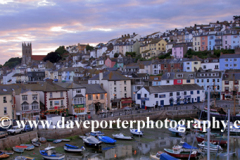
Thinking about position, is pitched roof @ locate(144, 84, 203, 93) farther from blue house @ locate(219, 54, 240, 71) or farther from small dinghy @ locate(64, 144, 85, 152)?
small dinghy @ locate(64, 144, 85, 152)

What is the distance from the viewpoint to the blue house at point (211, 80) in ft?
185

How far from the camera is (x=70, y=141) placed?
3128cm

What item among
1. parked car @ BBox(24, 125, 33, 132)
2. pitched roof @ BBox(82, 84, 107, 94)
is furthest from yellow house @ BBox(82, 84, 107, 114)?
parked car @ BBox(24, 125, 33, 132)

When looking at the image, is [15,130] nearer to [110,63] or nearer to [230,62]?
[230,62]

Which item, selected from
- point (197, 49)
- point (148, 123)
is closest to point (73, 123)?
point (148, 123)

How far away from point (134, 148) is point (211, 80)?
33.9 metres

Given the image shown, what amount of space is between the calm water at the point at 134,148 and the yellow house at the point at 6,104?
843cm

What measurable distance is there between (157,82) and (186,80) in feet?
19.8

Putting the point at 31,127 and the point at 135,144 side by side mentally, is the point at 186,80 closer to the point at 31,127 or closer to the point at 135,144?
the point at 135,144

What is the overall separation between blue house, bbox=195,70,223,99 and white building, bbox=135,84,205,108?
163 inches

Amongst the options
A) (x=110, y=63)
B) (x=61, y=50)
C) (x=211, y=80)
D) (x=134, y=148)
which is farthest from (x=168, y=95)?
(x=61, y=50)

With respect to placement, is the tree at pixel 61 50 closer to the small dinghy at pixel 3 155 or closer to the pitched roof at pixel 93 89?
the pitched roof at pixel 93 89

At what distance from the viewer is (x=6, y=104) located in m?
34.7

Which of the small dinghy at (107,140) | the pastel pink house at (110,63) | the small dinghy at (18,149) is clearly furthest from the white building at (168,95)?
the pastel pink house at (110,63)
